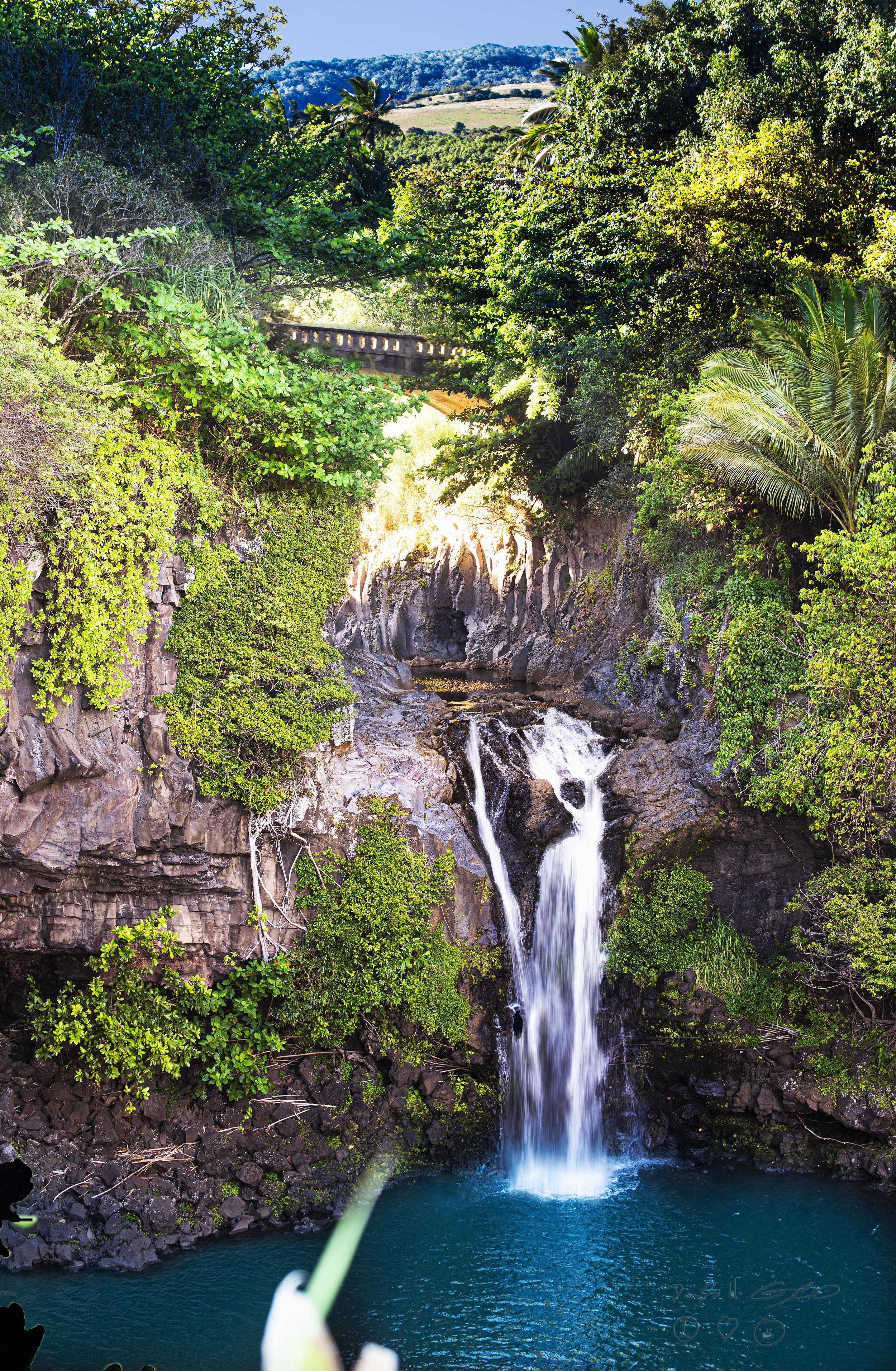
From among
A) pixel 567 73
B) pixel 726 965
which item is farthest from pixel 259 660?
pixel 567 73

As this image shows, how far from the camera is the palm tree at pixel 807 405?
40.2ft

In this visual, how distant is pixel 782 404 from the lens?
1277 cm

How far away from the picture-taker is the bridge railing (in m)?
21.0

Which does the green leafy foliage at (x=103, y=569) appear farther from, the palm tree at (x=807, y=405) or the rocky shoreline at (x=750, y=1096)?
the rocky shoreline at (x=750, y=1096)

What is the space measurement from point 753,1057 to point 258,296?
40.7 ft

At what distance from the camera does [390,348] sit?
21.8m

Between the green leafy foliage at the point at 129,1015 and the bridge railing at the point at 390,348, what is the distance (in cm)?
1340

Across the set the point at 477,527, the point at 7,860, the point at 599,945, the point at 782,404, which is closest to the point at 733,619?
the point at 782,404

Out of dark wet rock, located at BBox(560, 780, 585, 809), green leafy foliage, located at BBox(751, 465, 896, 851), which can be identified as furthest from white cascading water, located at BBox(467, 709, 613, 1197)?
green leafy foliage, located at BBox(751, 465, 896, 851)

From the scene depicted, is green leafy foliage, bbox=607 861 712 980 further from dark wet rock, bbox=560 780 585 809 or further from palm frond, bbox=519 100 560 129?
palm frond, bbox=519 100 560 129

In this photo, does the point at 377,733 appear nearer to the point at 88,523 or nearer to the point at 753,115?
the point at 88,523

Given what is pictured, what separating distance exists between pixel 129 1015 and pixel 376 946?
9.84 ft

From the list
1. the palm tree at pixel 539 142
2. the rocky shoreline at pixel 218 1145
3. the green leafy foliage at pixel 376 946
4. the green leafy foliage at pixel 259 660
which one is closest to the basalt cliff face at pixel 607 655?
the green leafy foliage at pixel 376 946

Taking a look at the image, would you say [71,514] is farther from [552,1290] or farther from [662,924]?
[552,1290]
